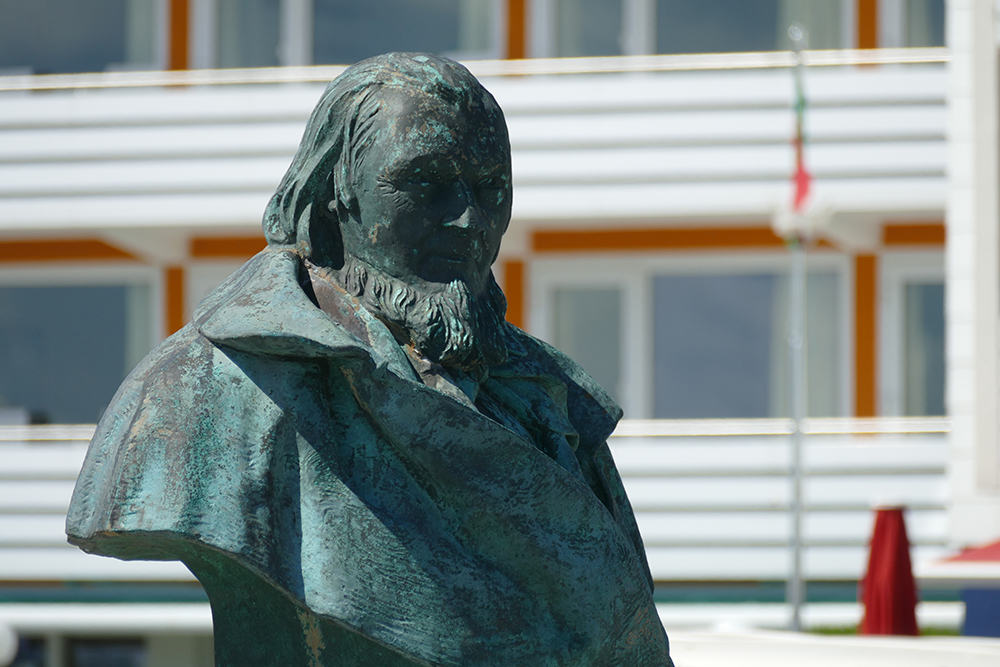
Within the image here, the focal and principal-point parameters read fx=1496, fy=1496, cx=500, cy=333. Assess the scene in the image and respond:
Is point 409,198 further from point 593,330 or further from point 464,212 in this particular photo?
point 593,330

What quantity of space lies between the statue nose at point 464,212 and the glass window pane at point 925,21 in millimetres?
12691

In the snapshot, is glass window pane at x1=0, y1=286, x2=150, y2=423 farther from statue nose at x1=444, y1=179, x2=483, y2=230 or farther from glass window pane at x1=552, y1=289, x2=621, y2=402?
statue nose at x1=444, y1=179, x2=483, y2=230

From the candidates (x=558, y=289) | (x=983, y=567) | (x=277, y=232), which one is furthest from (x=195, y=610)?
(x=277, y=232)

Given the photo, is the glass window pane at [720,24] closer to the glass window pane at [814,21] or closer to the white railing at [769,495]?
the glass window pane at [814,21]

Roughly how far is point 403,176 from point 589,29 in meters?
12.5

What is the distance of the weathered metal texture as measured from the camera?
217 centimetres

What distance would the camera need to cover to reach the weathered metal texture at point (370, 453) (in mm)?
2174

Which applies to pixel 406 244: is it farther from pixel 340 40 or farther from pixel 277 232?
pixel 340 40

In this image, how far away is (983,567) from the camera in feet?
22.4

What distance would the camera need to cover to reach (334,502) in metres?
2.20

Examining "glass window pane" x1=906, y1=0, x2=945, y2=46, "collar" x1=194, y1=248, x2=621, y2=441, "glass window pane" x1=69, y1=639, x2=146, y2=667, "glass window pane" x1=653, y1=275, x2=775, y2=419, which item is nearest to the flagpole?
"glass window pane" x1=653, y1=275, x2=775, y2=419

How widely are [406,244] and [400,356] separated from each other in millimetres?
195

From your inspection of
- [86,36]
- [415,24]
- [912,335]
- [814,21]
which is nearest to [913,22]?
[814,21]

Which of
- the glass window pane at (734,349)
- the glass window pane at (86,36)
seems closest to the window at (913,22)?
the glass window pane at (734,349)
